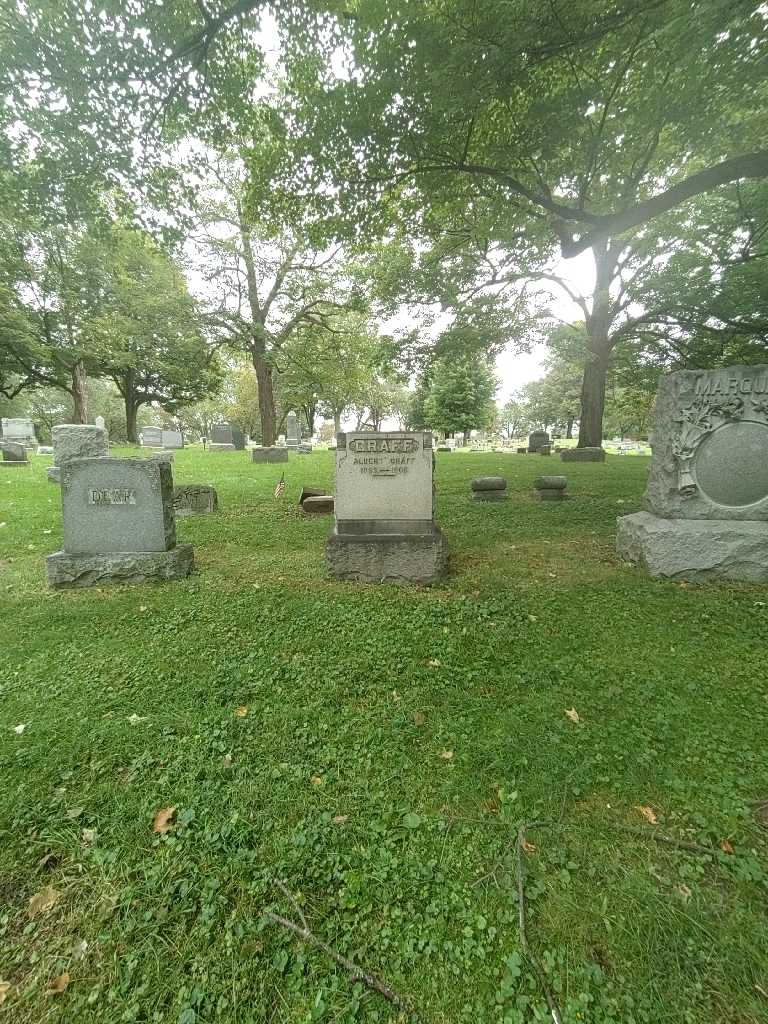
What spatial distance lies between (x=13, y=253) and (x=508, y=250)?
22090 millimetres

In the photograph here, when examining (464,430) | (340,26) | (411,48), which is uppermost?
(340,26)

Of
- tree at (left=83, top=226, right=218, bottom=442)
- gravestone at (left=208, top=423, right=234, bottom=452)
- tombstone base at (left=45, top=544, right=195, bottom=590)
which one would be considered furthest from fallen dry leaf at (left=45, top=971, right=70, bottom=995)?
gravestone at (left=208, top=423, right=234, bottom=452)

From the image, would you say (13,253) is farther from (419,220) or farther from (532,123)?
(532,123)

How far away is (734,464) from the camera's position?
444 cm

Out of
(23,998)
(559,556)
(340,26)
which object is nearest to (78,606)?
(23,998)

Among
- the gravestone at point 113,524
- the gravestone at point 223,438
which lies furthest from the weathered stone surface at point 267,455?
the gravestone at point 113,524

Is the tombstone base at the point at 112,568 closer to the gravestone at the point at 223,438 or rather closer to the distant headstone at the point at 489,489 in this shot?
the distant headstone at the point at 489,489

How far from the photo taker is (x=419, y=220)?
9062 millimetres

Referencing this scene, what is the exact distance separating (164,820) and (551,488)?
27.2 feet

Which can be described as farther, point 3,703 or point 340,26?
point 340,26

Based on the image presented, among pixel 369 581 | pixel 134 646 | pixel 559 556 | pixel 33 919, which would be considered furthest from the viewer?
pixel 559 556

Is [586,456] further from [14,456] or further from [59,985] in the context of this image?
[14,456]

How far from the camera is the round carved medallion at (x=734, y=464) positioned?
14.4ft

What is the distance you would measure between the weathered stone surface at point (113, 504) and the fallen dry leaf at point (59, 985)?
3.74 meters
